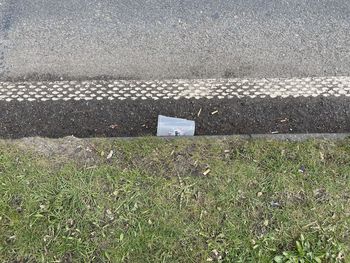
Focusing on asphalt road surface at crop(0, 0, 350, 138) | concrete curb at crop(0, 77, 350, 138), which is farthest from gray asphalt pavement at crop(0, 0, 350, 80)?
concrete curb at crop(0, 77, 350, 138)

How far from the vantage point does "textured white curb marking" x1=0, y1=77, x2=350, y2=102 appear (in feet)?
12.6

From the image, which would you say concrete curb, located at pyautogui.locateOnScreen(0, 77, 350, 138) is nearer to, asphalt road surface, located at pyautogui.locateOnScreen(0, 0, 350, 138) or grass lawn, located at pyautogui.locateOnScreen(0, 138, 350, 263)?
asphalt road surface, located at pyautogui.locateOnScreen(0, 0, 350, 138)

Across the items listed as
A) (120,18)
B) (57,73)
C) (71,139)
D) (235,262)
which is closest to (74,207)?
(71,139)

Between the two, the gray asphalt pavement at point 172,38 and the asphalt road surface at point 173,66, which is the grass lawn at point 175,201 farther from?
the gray asphalt pavement at point 172,38

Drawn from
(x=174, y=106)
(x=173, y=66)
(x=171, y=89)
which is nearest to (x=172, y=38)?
(x=173, y=66)

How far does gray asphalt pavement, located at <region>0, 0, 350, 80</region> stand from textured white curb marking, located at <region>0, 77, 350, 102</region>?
0.08 meters

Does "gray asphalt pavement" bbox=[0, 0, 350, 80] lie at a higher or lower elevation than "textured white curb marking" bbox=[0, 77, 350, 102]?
higher

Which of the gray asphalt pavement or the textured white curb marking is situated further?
the gray asphalt pavement

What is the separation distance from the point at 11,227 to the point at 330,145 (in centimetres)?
214

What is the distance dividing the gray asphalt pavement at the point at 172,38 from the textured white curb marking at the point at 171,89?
0.08 m

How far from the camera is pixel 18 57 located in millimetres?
4023

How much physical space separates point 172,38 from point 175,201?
163 cm

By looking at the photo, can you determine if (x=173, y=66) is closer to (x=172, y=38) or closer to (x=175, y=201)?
(x=172, y=38)

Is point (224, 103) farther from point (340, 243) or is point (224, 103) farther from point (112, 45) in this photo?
point (340, 243)
